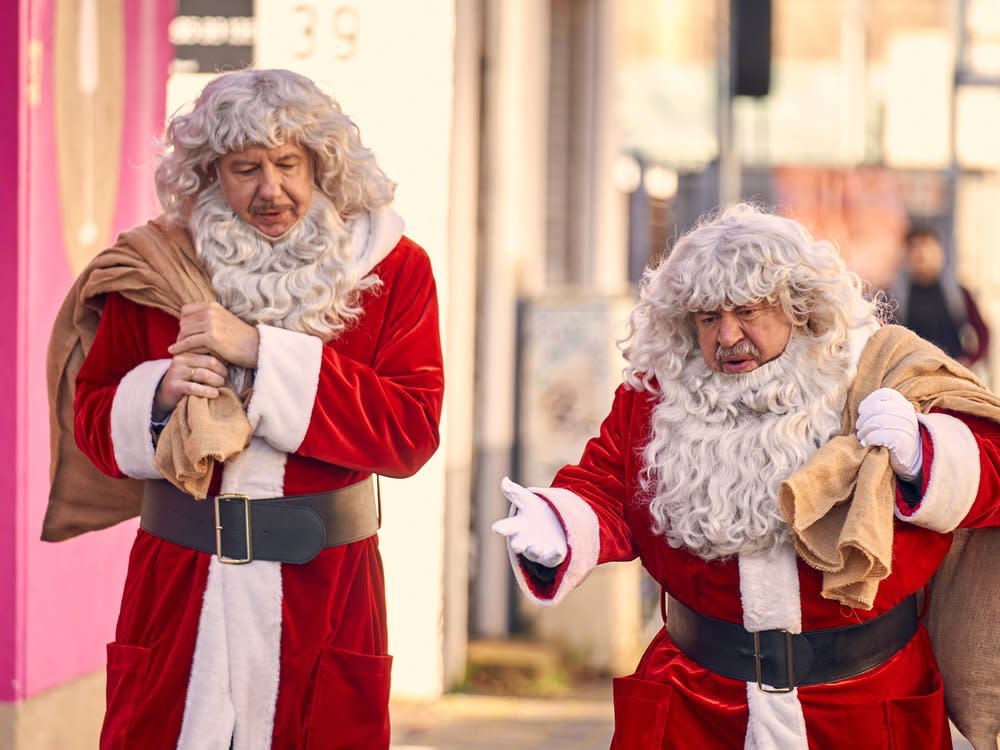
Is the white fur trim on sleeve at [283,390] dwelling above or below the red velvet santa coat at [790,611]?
above

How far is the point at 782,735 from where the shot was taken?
10.7 ft

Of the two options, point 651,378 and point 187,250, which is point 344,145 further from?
point 651,378

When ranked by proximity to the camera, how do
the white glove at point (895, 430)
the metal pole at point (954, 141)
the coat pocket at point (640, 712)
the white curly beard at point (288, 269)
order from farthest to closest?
the metal pole at point (954, 141) < the white curly beard at point (288, 269) < the coat pocket at point (640, 712) < the white glove at point (895, 430)

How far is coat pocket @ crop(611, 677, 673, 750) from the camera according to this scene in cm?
338

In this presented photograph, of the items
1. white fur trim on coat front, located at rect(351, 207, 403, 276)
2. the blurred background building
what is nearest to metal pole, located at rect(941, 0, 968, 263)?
the blurred background building

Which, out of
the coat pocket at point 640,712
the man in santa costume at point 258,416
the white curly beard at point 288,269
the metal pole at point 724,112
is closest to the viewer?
the coat pocket at point 640,712

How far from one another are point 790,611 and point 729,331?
21.6 inches

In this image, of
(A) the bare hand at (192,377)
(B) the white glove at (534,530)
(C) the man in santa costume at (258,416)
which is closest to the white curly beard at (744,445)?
(B) the white glove at (534,530)

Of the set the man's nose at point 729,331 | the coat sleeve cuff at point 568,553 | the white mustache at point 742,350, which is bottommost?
the coat sleeve cuff at point 568,553

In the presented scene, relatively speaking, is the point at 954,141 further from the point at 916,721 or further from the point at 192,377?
the point at 192,377

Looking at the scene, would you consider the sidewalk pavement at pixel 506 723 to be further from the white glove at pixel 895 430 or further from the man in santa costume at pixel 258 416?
the white glove at pixel 895 430

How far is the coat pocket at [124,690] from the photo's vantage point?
3520 mm

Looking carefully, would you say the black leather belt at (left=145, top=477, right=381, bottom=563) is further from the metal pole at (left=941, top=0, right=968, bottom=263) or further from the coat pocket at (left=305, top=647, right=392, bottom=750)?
the metal pole at (left=941, top=0, right=968, bottom=263)

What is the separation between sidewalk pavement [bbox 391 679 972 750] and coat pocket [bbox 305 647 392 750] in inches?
104
